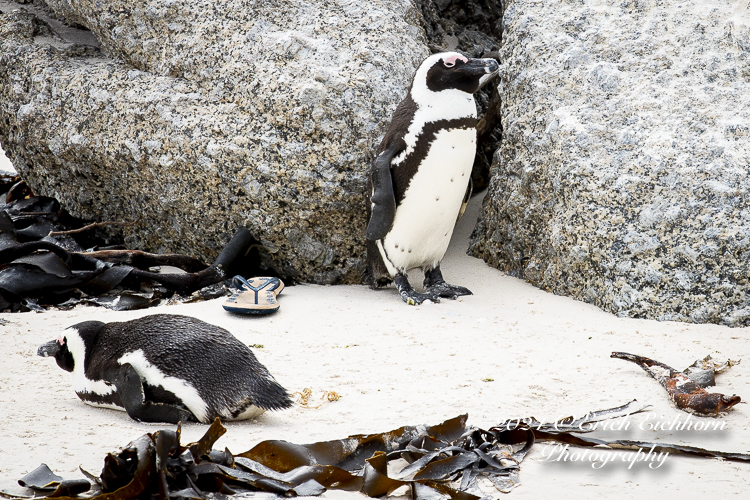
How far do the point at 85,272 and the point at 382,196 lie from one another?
1704 millimetres

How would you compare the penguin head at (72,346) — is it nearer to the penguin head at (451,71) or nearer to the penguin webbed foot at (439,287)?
the penguin webbed foot at (439,287)

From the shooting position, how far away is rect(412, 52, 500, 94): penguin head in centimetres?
405

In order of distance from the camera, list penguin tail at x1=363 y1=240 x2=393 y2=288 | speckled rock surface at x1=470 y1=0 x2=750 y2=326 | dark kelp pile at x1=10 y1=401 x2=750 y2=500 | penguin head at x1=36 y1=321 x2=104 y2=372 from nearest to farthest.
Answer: dark kelp pile at x1=10 y1=401 x2=750 y2=500 < penguin head at x1=36 y1=321 x2=104 y2=372 < speckled rock surface at x1=470 y1=0 x2=750 y2=326 < penguin tail at x1=363 y1=240 x2=393 y2=288

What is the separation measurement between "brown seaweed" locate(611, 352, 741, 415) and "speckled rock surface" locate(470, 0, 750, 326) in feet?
3.11

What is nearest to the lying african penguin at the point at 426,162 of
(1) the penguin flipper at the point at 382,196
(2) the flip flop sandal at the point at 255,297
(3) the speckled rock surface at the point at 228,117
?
(1) the penguin flipper at the point at 382,196

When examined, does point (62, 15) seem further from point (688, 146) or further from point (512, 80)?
point (688, 146)

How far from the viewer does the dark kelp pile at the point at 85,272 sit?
3883mm

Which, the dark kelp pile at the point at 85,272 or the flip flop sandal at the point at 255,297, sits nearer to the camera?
the flip flop sandal at the point at 255,297

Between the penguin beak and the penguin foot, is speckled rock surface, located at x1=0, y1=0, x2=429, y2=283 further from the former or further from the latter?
the penguin beak

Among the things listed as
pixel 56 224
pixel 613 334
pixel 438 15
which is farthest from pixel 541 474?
pixel 438 15

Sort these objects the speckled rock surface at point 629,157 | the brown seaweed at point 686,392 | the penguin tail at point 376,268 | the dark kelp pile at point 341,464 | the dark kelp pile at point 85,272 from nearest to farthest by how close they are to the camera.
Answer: the dark kelp pile at point 341,464 → the brown seaweed at point 686,392 → the speckled rock surface at point 629,157 → the dark kelp pile at point 85,272 → the penguin tail at point 376,268

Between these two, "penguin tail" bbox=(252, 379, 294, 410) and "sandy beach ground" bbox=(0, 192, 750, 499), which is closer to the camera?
"sandy beach ground" bbox=(0, 192, 750, 499)

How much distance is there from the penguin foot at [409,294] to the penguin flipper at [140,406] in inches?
73.9

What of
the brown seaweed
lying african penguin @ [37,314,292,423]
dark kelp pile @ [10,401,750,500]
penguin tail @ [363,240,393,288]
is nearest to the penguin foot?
penguin tail @ [363,240,393,288]
